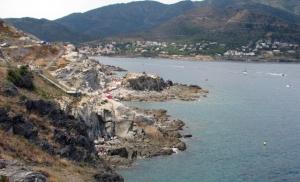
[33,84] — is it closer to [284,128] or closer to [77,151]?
[77,151]

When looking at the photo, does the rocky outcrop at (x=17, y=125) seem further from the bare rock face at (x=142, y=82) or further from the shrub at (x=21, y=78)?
the bare rock face at (x=142, y=82)

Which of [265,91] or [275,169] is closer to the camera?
[275,169]

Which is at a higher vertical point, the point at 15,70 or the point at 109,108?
the point at 15,70

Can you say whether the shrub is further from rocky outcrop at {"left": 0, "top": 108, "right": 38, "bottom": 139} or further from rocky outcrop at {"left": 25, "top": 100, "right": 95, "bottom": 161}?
rocky outcrop at {"left": 0, "top": 108, "right": 38, "bottom": 139}

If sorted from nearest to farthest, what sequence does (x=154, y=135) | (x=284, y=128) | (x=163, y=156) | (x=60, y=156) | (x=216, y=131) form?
(x=60, y=156)
(x=163, y=156)
(x=154, y=135)
(x=216, y=131)
(x=284, y=128)

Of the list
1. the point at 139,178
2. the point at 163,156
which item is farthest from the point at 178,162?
the point at 139,178

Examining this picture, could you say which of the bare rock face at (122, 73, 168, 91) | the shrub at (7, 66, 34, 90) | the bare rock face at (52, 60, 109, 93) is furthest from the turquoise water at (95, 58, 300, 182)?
the bare rock face at (122, 73, 168, 91)

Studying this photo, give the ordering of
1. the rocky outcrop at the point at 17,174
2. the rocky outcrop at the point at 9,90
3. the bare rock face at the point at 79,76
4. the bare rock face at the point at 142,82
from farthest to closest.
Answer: the bare rock face at the point at 142,82
the bare rock face at the point at 79,76
the rocky outcrop at the point at 9,90
the rocky outcrop at the point at 17,174

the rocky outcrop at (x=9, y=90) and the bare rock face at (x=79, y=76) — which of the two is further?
the bare rock face at (x=79, y=76)

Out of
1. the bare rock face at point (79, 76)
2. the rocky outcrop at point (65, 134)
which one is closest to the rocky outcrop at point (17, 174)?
the rocky outcrop at point (65, 134)
